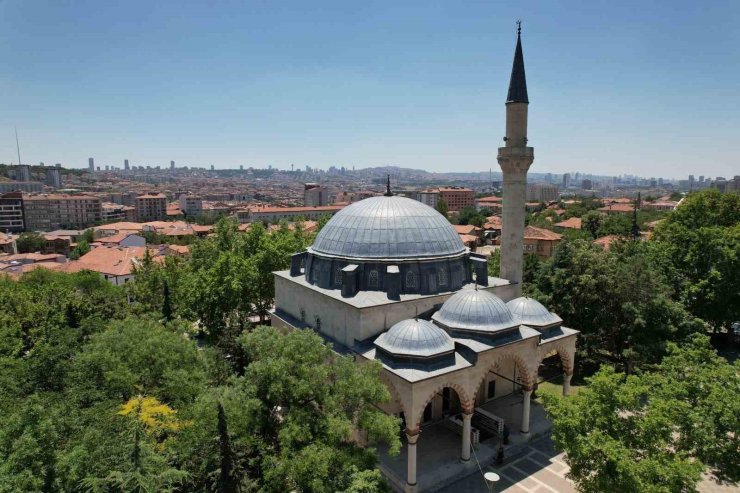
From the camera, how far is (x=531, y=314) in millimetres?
23625

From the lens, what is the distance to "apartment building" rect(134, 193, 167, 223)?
500 feet

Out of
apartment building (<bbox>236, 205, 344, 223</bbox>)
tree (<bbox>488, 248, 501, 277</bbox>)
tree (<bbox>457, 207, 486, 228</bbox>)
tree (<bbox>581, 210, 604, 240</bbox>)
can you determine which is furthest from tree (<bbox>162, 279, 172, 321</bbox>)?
apartment building (<bbox>236, 205, 344, 223</bbox>)

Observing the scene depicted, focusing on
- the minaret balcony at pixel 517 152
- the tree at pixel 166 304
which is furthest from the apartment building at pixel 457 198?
the minaret balcony at pixel 517 152

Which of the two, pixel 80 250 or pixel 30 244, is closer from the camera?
pixel 80 250

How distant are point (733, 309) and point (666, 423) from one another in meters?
25.1

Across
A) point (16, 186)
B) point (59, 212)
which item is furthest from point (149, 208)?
point (16, 186)

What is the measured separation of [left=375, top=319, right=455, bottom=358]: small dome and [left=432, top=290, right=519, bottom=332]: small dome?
4.62 ft

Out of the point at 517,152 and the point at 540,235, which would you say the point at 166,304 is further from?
the point at 540,235

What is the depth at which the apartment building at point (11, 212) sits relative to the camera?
110125 millimetres

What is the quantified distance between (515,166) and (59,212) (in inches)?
5322

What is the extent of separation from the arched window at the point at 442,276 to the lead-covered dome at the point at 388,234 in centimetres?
85

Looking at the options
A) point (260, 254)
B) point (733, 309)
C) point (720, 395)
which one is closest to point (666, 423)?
point (720, 395)

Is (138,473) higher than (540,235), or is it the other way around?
(138,473)

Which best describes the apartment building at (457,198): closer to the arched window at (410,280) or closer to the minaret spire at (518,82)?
the minaret spire at (518,82)
